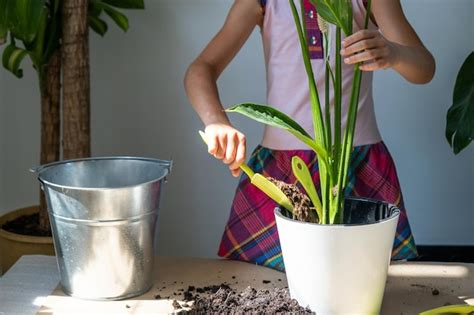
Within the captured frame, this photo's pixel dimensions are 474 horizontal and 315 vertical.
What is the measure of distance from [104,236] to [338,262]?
0.31 metres

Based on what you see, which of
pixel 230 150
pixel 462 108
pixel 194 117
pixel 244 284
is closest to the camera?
pixel 230 150

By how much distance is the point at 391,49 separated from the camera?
829mm

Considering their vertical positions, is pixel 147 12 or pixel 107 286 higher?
pixel 147 12

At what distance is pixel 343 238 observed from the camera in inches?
30.0

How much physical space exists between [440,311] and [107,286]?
421mm

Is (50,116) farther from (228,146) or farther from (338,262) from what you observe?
(338,262)

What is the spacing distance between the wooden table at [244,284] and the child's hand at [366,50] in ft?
1.02

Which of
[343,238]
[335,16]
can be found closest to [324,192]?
[343,238]

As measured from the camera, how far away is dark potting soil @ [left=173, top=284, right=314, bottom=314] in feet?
2.70

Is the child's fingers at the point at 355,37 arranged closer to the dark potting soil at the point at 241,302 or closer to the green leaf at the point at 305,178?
the green leaf at the point at 305,178

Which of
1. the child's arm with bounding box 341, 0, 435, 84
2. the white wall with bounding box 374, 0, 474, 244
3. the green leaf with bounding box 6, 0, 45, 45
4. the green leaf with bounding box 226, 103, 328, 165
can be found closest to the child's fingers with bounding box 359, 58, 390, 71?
the child's arm with bounding box 341, 0, 435, 84

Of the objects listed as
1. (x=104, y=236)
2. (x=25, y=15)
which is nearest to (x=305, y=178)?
(x=104, y=236)

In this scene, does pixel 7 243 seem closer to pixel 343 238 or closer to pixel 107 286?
pixel 107 286

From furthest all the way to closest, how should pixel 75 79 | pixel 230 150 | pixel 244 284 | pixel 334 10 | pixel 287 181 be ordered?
pixel 75 79, pixel 287 181, pixel 244 284, pixel 230 150, pixel 334 10
